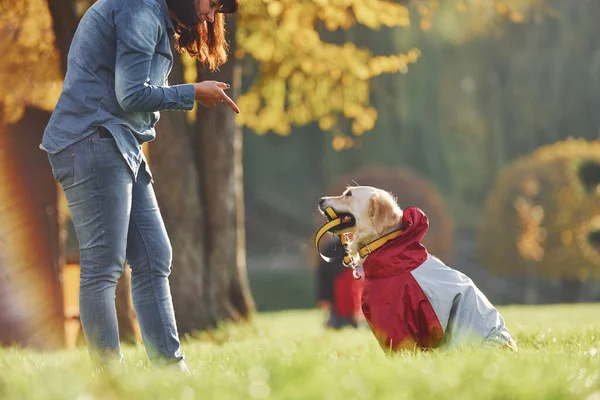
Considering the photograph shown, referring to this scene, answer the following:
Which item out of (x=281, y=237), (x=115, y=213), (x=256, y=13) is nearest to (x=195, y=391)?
(x=115, y=213)

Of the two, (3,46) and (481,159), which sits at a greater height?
(3,46)

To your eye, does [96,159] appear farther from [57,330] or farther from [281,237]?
[281,237]

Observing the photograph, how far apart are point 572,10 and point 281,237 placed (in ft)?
44.4

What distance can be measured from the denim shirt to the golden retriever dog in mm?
1390

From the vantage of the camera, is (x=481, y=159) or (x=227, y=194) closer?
(x=227, y=194)

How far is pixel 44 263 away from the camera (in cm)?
847

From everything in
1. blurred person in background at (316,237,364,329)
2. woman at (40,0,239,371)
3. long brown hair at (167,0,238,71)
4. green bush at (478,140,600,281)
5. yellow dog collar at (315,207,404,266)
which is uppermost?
long brown hair at (167,0,238,71)

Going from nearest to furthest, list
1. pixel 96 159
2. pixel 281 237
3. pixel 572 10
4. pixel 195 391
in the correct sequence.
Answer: pixel 195 391
pixel 96 159
pixel 572 10
pixel 281 237

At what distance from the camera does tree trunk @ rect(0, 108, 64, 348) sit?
806 centimetres

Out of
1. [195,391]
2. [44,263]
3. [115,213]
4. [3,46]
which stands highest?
[3,46]

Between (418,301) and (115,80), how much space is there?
1.84m

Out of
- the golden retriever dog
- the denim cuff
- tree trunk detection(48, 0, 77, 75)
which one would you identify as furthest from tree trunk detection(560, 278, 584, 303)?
the denim cuff

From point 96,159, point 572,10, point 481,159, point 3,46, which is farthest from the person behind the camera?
point 481,159

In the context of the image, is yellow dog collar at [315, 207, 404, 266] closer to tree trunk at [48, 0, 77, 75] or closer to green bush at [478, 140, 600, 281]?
tree trunk at [48, 0, 77, 75]
